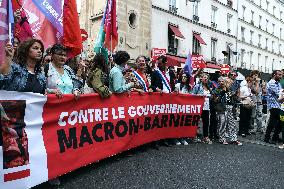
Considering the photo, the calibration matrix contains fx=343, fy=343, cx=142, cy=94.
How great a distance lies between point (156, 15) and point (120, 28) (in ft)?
12.8

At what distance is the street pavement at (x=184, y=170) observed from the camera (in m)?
4.52

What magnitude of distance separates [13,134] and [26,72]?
31.1 inches

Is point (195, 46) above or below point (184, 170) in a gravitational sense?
above

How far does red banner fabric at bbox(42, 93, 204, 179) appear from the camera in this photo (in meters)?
4.31

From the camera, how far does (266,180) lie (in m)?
4.98

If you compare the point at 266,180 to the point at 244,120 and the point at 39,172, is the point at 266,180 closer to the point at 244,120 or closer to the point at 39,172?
the point at 39,172

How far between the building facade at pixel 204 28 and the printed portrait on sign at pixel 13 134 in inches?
666

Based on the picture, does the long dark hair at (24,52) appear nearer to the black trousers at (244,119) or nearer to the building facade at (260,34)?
the black trousers at (244,119)

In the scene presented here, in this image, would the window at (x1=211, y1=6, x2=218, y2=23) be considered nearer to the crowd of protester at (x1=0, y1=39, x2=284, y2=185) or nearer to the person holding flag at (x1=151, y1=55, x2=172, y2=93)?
the crowd of protester at (x1=0, y1=39, x2=284, y2=185)

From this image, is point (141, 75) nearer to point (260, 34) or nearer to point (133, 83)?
point (133, 83)

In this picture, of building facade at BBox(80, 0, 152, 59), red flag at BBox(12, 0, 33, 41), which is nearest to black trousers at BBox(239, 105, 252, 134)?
red flag at BBox(12, 0, 33, 41)

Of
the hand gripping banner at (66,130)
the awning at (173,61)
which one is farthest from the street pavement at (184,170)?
the awning at (173,61)

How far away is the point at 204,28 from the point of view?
29359mm

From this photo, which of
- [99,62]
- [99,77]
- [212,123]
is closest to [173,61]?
[212,123]
